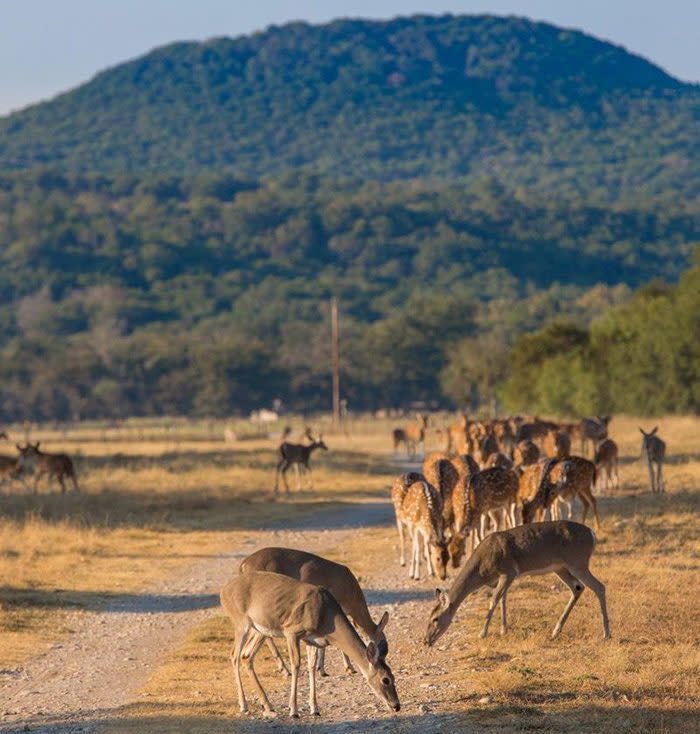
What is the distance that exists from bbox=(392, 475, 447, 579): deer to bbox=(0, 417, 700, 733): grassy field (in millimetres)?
365

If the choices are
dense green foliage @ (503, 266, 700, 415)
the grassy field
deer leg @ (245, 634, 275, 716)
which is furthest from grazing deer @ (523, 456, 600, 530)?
dense green foliage @ (503, 266, 700, 415)

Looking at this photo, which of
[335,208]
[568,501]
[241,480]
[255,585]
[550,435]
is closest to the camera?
[255,585]

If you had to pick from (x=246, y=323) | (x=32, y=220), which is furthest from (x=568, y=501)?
(x=32, y=220)

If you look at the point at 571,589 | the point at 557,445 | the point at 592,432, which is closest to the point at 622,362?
the point at 592,432

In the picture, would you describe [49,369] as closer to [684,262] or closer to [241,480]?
[241,480]

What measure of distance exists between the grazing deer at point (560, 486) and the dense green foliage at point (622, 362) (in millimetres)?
39537

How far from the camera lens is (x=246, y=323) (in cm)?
13000

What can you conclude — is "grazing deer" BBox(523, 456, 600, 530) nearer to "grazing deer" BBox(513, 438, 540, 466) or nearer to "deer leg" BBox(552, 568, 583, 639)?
"deer leg" BBox(552, 568, 583, 639)

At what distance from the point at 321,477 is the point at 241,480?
2.60 metres

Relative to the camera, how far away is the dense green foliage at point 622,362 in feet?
198

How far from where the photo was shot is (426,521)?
59.4ft

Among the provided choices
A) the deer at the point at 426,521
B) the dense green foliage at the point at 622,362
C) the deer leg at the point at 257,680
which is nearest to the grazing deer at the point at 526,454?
the deer at the point at 426,521

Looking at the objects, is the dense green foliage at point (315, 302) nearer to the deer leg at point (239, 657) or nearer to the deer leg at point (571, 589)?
the deer leg at point (571, 589)

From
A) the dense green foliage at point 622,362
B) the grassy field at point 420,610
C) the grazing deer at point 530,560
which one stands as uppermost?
the dense green foliage at point 622,362
